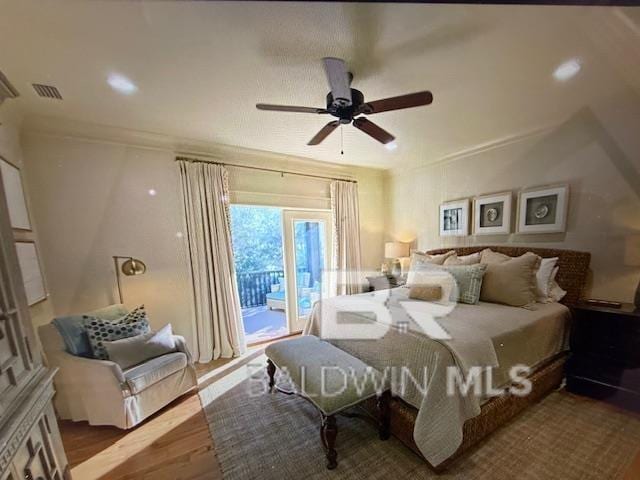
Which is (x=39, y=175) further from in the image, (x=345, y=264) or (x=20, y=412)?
(x=345, y=264)

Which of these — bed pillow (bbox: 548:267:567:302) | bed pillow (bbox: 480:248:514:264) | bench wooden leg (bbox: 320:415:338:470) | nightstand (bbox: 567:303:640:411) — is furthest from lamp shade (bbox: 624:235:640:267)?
bench wooden leg (bbox: 320:415:338:470)

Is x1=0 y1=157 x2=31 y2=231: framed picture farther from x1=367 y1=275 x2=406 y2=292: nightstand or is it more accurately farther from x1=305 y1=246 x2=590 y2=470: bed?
x1=367 y1=275 x2=406 y2=292: nightstand

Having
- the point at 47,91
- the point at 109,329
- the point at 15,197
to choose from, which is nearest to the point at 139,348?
the point at 109,329

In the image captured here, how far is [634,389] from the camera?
1.86 meters

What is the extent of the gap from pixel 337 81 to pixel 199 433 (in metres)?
2.62

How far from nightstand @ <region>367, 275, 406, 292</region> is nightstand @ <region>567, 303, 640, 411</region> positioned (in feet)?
6.27

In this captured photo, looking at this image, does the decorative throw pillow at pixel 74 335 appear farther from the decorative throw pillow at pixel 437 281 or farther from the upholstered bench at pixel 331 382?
the decorative throw pillow at pixel 437 281

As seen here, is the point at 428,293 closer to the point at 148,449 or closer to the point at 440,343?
the point at 440,343

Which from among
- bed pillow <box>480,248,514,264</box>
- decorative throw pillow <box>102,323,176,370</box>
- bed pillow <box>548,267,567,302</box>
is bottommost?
decorative throw pillow <box>102,323,176,370</box>

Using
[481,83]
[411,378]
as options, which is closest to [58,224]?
[411,378]

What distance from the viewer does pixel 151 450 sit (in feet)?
5.68

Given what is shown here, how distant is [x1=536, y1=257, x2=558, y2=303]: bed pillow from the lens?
239 cm

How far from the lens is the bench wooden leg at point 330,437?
1505mm

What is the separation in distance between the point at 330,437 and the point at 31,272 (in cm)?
257
